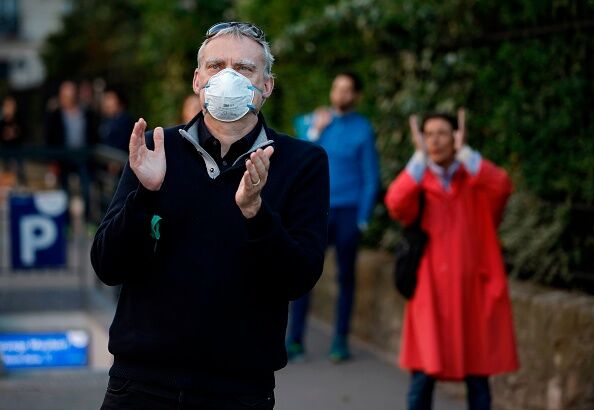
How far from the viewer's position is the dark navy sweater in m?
3.13

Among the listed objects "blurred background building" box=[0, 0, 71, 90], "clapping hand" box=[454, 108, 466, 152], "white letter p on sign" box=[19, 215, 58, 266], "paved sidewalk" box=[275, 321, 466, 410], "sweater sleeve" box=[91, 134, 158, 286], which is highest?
"blurred background building" box=[0, 0, 71, 90]

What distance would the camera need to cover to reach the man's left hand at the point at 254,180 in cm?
296

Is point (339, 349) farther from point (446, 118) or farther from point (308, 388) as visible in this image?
point (446, 118)

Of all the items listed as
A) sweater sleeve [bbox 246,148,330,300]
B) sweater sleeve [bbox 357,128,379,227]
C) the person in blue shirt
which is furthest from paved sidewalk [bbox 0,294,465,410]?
sweater sleeve [bbox 246,148,330,300]

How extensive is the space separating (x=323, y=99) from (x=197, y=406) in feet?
22.7

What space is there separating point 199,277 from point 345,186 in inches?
189

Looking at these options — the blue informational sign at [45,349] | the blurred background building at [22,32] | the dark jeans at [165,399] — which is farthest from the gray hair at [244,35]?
the blurred background building at [22,32]

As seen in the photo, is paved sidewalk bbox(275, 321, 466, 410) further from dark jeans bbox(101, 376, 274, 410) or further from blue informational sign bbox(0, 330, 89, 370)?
dark jeans bbox(101, 376, 274, 410)

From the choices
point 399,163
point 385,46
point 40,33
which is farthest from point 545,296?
point 40,33

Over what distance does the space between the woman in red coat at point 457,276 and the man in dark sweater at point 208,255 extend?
2448mm

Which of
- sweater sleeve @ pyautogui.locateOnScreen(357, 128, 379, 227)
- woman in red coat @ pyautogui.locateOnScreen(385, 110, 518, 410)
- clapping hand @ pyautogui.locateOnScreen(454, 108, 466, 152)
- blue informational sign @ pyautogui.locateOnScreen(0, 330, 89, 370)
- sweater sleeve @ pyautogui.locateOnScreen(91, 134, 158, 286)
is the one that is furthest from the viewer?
blue informational sign @ pyautogui.locateOnScreen(0, 330, 89, 370)

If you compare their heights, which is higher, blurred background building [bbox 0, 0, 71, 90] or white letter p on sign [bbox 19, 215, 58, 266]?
blurred background building [bbox 0, 0, 71, 90]

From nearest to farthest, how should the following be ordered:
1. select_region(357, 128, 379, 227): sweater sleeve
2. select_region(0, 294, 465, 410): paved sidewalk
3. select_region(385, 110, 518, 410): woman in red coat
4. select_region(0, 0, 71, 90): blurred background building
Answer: select_region(385, 110, 518, 410): woman in red coat → select_region(0, 294, 465, 410): paved sidewalk → select_region(357, 128, 379, 227): sweater sleeve → select_region(0, 0, 71, 90): blurred background building

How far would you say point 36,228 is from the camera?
8.43m
